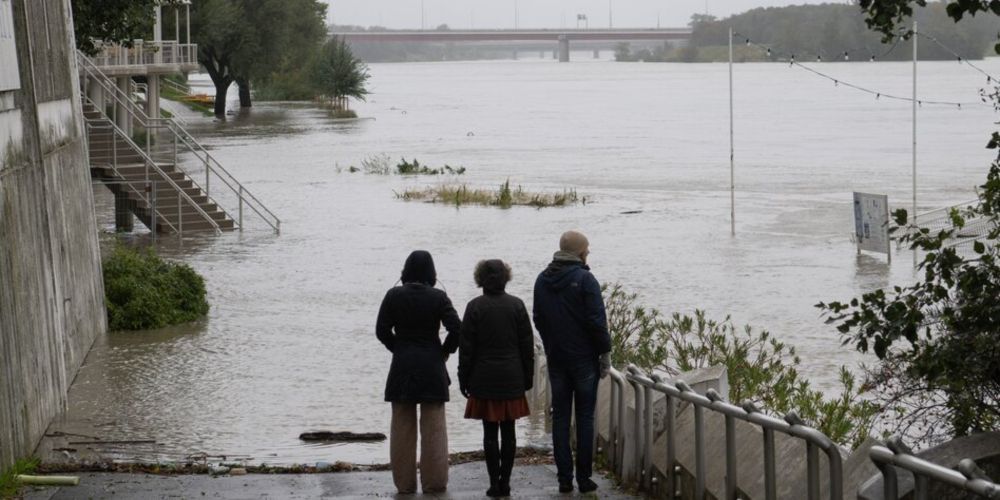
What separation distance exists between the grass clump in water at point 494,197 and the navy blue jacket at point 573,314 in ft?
115

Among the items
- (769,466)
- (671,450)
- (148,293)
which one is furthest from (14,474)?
(148,293)

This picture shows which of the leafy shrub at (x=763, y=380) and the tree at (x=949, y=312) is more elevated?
the tree at (x=949, y=312)

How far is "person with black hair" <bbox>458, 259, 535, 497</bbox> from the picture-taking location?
9141mm

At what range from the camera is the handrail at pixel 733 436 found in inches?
268

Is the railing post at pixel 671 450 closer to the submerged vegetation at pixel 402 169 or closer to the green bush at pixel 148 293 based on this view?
the green bush at pixel 148 293

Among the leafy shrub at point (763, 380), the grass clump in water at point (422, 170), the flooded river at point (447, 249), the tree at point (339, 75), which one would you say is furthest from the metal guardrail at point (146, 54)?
the tree at point (339, 75)

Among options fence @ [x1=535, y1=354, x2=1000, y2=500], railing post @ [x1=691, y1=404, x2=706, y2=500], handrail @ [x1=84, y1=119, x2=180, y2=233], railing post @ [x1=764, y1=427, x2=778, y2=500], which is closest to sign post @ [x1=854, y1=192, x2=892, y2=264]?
handrail @ [x1=84, y1=119, x2=180, y2=233]

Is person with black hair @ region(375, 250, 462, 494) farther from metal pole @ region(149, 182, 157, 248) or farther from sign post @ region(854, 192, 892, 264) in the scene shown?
metal pole @ region(149, 182, 157, 248)

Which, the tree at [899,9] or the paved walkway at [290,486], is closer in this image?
the tree at [899,9]

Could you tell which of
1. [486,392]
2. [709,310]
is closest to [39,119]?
[486,392]

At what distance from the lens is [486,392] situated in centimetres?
Result: 920

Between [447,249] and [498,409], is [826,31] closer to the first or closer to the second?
[447,249]

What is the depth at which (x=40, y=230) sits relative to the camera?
1370cm

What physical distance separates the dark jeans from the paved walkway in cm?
18
